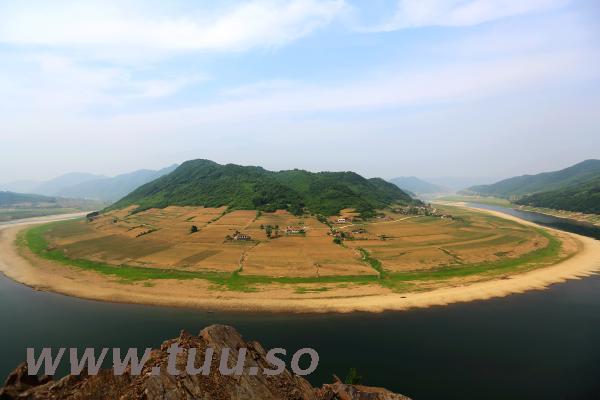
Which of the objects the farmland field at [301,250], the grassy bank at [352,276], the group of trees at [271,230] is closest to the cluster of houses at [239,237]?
the farmland field at [301,250]

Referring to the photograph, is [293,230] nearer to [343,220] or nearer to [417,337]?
[343,220]

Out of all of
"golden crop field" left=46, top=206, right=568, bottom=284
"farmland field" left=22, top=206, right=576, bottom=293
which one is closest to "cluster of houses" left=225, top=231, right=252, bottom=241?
"farmland field" left=22, top=206, right=576, bottom=293

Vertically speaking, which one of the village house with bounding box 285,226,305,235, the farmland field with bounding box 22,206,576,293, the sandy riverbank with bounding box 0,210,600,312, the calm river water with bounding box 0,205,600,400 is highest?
the village house with bounding box 285,226,305,235

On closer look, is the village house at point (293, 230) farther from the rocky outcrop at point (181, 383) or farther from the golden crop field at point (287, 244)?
the rocky outcrop at point (181, 383)

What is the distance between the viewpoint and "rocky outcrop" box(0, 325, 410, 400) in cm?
1767

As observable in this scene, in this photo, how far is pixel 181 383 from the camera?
712 inches

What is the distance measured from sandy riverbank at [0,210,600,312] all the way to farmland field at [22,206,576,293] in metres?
3.81

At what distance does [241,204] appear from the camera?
163 metres

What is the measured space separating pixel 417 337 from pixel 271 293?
27.9 meters

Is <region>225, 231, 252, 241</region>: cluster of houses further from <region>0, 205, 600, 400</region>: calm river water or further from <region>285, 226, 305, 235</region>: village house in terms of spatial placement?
<region>0, 205, 600, 400</region>: calm river water

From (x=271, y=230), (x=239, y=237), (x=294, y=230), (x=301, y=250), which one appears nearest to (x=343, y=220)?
(x=294, y=230)

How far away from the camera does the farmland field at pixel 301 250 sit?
2904 inches

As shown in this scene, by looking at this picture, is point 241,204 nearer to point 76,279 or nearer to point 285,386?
point 76,279

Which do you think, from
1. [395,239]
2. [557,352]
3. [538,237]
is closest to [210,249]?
→ [395,239]
